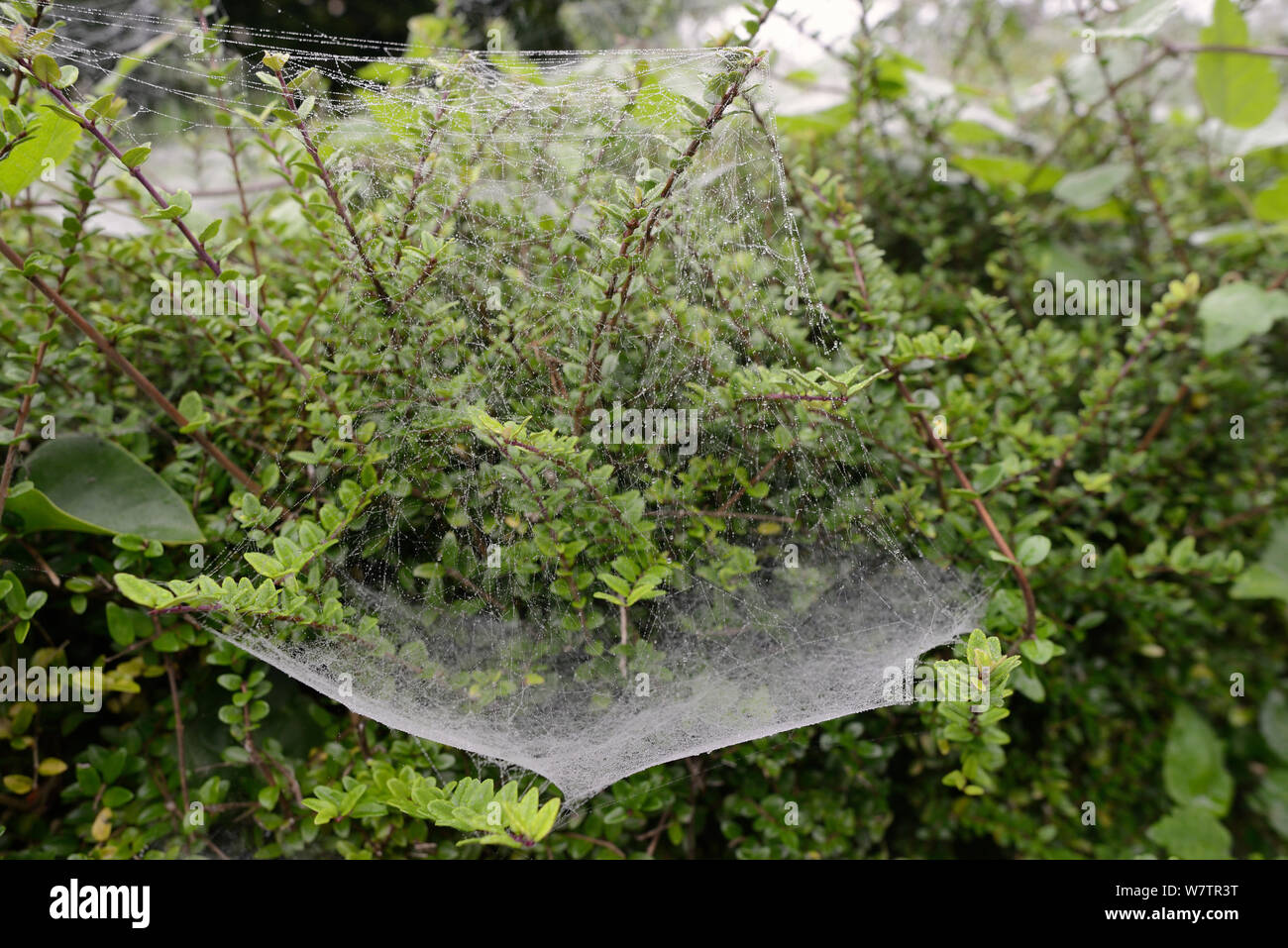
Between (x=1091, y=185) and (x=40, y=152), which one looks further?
(x=1091, y=185)

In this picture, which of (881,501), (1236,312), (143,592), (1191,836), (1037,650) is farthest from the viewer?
(1191,836)

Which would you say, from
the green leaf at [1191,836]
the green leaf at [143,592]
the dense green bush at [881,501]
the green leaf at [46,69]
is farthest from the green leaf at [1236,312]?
the green leaf at [46,69]

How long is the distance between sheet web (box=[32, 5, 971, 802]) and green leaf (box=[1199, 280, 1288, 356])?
0.97 metres

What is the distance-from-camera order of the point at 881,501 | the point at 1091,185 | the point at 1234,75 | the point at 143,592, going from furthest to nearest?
the point at 1234,75 → the point at 1091,185 → the point at 881,501 → the point at 143,592

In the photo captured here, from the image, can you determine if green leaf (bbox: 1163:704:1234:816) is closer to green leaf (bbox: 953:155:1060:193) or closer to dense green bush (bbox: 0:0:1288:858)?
dense green bush (bbox: 0:0:1288:858)

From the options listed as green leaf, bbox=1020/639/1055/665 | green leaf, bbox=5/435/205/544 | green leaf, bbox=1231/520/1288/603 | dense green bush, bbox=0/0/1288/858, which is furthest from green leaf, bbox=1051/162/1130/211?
green leaf, bbox=5/435/205/544

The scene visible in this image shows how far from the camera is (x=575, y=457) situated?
104cm

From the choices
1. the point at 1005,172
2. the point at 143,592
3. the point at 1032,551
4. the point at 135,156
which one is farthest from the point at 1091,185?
the point at 143,592

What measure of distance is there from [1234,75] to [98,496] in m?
3.04

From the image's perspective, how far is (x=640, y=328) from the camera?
4.00 feet

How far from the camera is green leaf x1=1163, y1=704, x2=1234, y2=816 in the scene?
182 cm

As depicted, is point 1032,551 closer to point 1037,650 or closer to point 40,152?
point 1037,650
